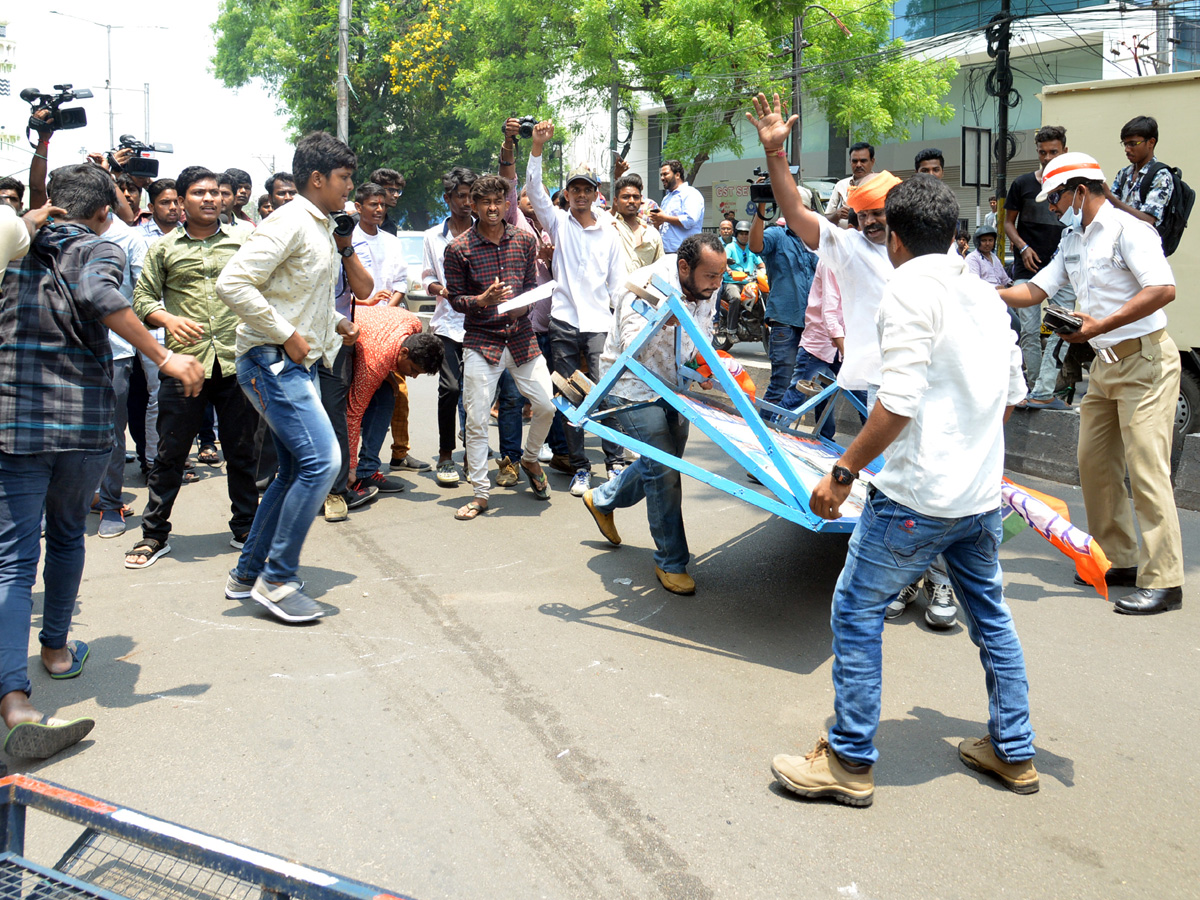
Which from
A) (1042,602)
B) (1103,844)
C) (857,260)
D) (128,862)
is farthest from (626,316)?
(128,862)

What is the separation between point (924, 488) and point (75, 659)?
10.3 ft

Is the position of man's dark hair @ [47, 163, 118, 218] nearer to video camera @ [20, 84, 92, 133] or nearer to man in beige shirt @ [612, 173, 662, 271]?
video camera @ [20, 84, 92, 133]

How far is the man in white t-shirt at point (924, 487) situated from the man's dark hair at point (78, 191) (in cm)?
283

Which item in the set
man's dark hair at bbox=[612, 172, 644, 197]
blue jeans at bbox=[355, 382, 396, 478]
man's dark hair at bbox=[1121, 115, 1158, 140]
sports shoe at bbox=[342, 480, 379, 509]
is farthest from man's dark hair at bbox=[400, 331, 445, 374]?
man's dark hair at bbox=[1121, 115, 1158, 140]

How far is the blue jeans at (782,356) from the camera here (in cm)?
759

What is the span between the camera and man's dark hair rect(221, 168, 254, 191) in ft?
26.5

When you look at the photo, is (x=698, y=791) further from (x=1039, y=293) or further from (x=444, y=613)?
(x=1039, y=293)

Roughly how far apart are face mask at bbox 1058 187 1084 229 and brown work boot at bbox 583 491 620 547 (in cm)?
264

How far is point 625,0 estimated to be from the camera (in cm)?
2523

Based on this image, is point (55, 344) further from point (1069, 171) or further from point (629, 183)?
point (629, 183)

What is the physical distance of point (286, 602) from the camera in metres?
4.34

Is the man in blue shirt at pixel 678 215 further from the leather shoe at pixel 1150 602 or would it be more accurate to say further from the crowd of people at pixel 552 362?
the leather shoe at pixel 1150 602

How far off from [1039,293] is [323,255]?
3.34 m

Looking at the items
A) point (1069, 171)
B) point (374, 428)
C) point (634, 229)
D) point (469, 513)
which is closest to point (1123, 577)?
point (1069, 171)
